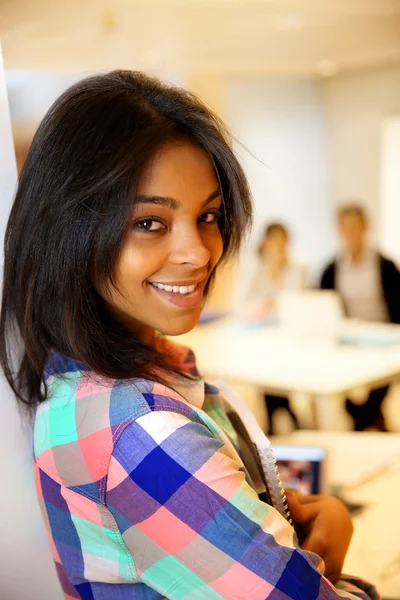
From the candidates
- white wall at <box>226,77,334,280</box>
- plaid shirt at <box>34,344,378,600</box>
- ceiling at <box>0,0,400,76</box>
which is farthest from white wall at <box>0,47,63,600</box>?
white wall at <box>226,77,334,280</box>

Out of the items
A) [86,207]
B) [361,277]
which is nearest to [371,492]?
[86,207]

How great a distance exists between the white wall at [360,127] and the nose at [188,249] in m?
6.64

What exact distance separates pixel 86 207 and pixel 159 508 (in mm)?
357

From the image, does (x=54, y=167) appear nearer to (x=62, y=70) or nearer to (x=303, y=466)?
(x=303, y=466)

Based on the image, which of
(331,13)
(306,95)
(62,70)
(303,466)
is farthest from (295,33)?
(303,466)

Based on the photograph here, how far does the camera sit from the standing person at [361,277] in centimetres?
402

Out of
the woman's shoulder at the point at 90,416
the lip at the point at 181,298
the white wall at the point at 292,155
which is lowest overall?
the woman's shoulder at the point at 90,416

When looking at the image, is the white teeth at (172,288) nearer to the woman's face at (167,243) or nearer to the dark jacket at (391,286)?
the woman's face at (167,243)

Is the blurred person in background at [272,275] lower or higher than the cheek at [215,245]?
lower

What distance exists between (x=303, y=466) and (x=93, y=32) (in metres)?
3.69

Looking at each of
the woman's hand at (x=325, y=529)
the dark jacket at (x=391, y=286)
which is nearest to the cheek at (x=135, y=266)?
the woman's hand at (x=325, y=529)

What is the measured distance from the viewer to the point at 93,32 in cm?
431

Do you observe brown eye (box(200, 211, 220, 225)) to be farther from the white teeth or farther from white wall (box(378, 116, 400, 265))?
white wall (box(378, 116, 400, 265))

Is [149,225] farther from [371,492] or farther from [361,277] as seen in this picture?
[361,277]
